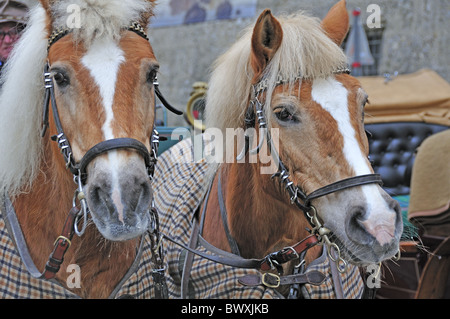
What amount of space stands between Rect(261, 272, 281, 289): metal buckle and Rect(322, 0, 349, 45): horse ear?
904 millimetres

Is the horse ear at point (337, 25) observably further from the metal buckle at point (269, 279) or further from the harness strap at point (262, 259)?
the metal buckle at point (269, 279)

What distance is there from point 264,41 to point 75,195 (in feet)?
2.74

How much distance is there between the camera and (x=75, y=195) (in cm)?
177

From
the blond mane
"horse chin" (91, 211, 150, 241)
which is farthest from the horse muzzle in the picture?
the blond mane

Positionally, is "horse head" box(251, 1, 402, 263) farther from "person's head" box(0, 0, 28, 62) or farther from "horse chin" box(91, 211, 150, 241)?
"person's head" box(0, 0, 28, 62)

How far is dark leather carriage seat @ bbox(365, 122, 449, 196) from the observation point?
441 centimetres

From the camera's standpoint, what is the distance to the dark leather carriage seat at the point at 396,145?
14.5 feet

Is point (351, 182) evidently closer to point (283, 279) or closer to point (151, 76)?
point (283, 279)

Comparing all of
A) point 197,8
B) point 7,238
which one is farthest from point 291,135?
point 197,8

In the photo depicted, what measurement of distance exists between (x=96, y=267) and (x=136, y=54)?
2.51ft

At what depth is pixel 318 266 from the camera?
6.82ft

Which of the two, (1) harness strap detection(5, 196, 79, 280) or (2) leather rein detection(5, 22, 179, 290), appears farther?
(1) harness strap detection(5, 196, 79, 280)

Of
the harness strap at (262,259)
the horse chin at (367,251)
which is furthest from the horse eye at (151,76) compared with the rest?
the horse chin at (367,251)

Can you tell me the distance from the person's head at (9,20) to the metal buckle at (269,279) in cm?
196
